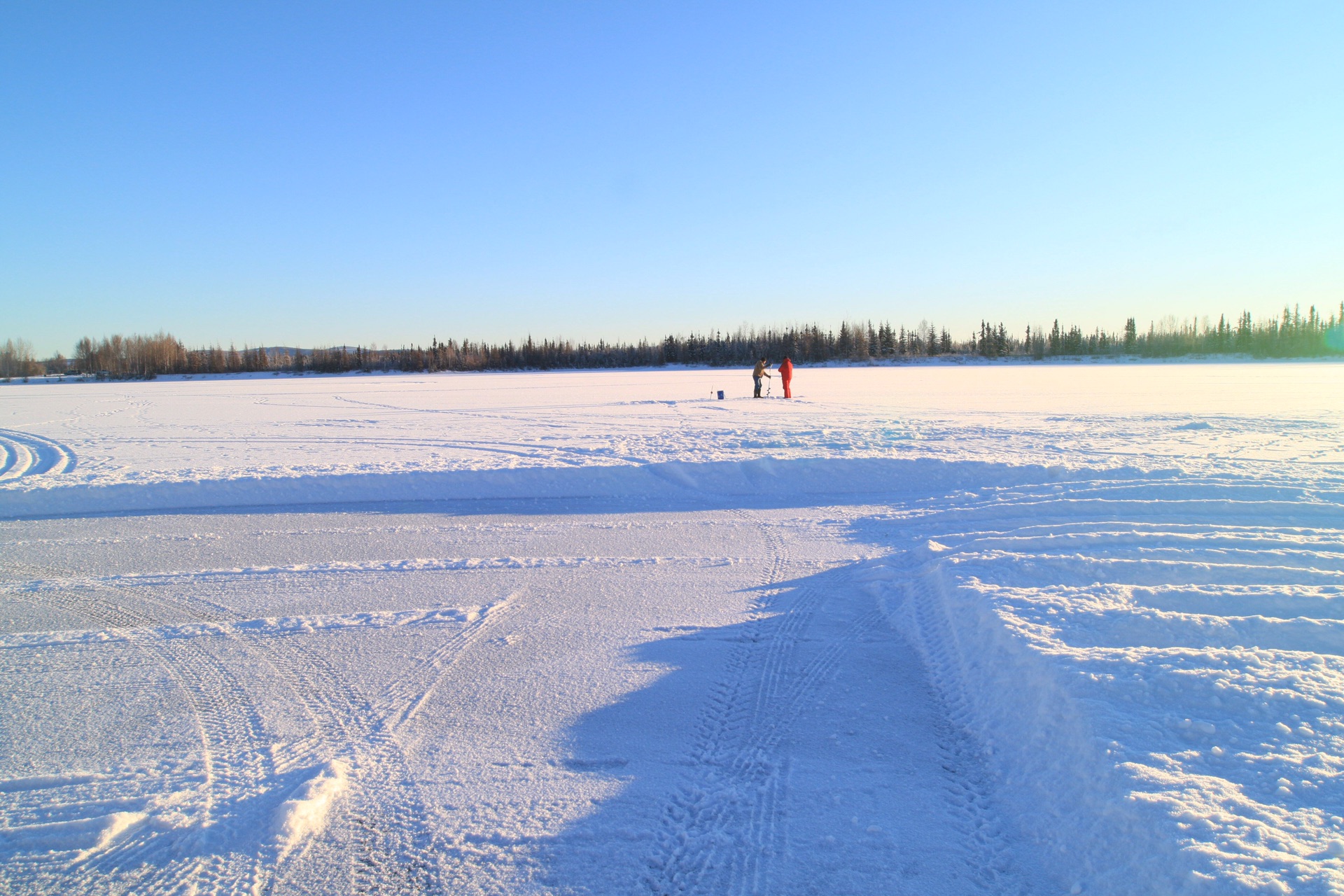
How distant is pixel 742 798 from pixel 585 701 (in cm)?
120

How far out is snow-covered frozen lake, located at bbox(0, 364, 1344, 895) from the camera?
8.98 feet

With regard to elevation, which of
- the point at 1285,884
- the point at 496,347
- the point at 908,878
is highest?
the point at 496,347

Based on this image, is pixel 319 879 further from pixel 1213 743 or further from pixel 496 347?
pixel 496 347

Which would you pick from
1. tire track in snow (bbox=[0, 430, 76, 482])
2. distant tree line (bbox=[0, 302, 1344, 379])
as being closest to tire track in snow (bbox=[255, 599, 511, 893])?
tire track in snow (bbox=[0, 430, 76, 482])

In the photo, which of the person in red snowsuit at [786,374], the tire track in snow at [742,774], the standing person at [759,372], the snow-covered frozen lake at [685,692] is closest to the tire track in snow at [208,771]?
the snow-covered frozen lake at [685,692]

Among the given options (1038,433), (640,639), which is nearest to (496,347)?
(1038,433)

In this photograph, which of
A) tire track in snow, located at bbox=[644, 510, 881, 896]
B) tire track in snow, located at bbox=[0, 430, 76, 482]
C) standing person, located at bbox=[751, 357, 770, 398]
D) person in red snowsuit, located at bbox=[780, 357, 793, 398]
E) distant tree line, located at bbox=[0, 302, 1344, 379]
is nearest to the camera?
tire track in snow, located at bbox=[644, 510, 881, 896]

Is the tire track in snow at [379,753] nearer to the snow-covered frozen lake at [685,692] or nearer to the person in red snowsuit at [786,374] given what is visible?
the snow-covered frozen lake at [685,692]

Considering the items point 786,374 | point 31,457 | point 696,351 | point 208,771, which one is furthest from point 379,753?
Result: point 696,351

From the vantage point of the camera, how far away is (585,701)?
13.2ft

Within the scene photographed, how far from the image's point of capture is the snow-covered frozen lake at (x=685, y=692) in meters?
2.74

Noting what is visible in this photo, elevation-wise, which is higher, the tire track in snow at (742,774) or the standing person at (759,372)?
the standing person at (759,372)

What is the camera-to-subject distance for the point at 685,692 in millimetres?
4094

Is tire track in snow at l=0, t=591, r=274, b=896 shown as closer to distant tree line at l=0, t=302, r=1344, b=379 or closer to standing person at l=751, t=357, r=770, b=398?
standing person at l=751, t=357, r=770, b=398
